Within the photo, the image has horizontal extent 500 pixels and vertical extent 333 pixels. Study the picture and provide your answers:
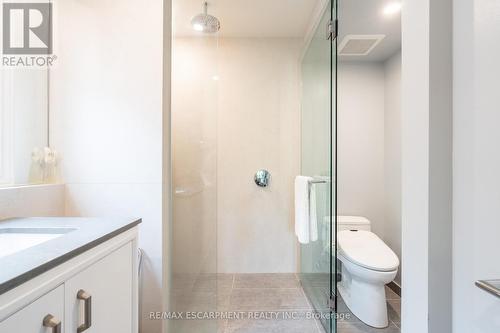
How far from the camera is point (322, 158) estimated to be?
171 centimetres

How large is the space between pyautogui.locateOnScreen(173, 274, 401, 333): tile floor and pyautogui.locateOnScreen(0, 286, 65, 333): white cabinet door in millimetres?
854

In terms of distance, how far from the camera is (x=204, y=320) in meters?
1.52

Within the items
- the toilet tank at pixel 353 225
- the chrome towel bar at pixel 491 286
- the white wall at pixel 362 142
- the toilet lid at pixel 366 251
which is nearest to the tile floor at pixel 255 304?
the toilet lid at pixel 366 251

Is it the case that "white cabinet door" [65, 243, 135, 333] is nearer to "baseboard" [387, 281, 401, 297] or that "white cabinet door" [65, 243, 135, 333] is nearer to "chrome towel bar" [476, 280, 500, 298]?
"chrome towel bar" [476, 280, 500, 298]

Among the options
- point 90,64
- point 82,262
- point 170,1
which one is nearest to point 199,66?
point 170,1

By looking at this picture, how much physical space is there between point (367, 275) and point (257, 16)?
2.18 metres

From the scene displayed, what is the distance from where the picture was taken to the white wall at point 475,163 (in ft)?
1.76

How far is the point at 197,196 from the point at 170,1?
119cm

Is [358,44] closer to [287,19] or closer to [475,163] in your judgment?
[287,19]

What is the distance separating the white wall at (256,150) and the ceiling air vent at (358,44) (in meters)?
0.45

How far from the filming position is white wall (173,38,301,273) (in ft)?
7.73

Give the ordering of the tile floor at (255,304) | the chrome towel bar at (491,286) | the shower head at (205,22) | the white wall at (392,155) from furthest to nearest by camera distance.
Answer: the white wall at (392,155) → the shower head at (205,22) → the tile floor at (255,304) → the chrome towel bar at (491,286)

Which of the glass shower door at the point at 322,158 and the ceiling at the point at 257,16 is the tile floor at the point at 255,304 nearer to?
the glass shower door at the point at 322,158

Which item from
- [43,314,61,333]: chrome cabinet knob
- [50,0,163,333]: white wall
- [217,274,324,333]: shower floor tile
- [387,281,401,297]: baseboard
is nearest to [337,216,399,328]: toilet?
[217,274,324,333]: shower floor tile
